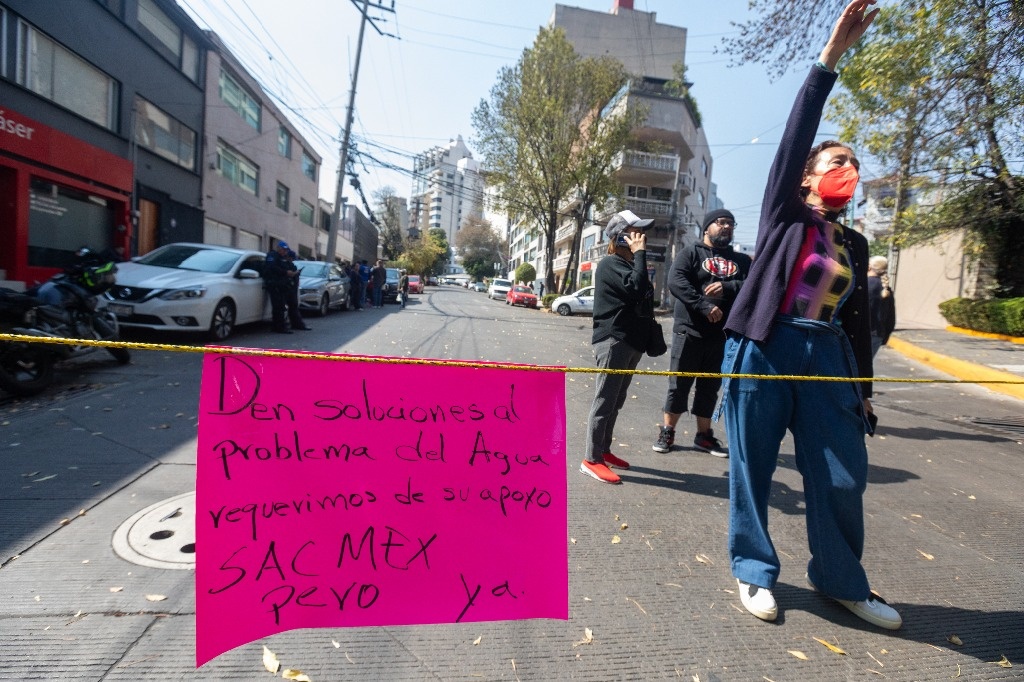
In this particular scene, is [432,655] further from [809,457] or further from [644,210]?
[644,210]

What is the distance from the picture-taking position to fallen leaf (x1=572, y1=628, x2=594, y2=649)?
6.83 feet

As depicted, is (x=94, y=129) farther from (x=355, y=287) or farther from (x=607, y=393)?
(x=607, y=393)

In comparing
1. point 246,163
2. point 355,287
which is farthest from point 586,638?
point 246,163

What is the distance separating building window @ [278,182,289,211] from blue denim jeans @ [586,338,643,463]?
90.6ft

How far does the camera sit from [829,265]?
229cm

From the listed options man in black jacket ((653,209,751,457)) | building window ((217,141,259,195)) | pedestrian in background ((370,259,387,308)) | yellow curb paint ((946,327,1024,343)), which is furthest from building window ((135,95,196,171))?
yellow curb paint ((946,327,1024,343))

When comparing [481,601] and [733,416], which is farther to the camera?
[733,416]

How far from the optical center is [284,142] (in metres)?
28.2

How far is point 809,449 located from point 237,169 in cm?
2416

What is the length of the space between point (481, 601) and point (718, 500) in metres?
2.37

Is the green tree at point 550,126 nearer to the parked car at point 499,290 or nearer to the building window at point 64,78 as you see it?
the parked car at point 499,290

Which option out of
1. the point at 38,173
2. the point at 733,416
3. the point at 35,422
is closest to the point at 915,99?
the point at 733,416

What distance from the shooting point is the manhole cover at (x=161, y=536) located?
2475 millimetres

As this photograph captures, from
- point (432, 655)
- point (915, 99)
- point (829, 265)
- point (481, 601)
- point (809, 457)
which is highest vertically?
point (915, 99)
